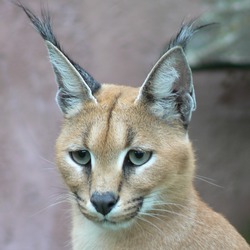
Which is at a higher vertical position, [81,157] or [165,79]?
[165,79]

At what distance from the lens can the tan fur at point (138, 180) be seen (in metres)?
5.64

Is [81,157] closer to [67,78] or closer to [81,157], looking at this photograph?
[81,157]

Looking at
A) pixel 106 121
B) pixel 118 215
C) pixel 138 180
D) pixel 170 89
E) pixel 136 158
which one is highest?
pixel 170 89

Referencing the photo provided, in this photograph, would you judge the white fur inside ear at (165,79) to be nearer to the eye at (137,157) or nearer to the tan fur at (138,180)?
the tan fur at (138,180)

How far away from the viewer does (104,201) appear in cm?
549

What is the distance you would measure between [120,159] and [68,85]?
693 millimetres

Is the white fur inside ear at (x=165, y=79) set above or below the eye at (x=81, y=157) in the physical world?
above

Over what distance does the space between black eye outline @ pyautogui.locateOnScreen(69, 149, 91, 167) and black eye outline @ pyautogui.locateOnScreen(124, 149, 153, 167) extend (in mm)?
238

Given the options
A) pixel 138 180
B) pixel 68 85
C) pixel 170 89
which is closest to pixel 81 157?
pixel 138 180

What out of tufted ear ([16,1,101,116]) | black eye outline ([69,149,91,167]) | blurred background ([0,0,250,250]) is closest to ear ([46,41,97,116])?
tufted ear ([16,1,101,116])


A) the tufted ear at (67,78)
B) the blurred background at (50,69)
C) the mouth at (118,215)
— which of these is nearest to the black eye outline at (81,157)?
the mouth at (118,215)

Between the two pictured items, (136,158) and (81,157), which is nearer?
(136,158)

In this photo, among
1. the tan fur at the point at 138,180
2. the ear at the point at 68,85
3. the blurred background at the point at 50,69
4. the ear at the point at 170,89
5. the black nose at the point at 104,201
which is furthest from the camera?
the blurred background at the point at 50,69

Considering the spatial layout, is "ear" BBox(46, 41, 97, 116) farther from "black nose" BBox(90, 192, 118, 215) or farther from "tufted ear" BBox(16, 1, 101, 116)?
"black nose" BBox(90, 192, 118, 215)
